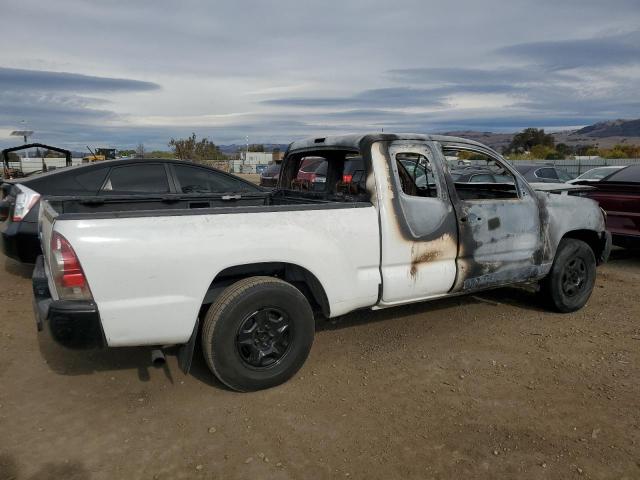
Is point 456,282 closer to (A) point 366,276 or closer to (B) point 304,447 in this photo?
(A) point 366,276

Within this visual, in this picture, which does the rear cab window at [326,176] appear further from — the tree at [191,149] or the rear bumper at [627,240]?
the tree at [191,149]

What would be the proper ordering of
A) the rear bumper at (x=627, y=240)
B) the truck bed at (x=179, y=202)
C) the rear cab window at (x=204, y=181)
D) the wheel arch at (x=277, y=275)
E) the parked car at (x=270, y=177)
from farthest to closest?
the parked car at (x=270, y=177)
the rear bumper at (x=627, y=240)
the rear cab window at (x=204, y=181)
the truck bed at (x=179, y=202)
the wheel arch at (x=277, y=275)

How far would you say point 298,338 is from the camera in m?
3.54

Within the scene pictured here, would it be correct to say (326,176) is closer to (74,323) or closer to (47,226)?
(47,226)

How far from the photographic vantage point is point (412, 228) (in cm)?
400

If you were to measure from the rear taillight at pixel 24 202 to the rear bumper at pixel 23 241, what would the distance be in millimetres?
107

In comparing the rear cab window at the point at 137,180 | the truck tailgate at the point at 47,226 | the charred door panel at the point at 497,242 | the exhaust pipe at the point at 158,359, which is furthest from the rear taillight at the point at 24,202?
the charred door panel at the point at 497,242

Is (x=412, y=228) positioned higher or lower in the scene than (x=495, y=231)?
higher

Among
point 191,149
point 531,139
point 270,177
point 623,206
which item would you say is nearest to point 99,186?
point 623,206

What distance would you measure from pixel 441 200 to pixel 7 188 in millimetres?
5254

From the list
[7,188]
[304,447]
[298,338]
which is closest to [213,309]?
[298,338]

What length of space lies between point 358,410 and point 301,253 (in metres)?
1.10

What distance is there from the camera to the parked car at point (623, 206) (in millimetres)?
7035

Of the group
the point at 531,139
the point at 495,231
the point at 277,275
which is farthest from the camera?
the point at 531,139
